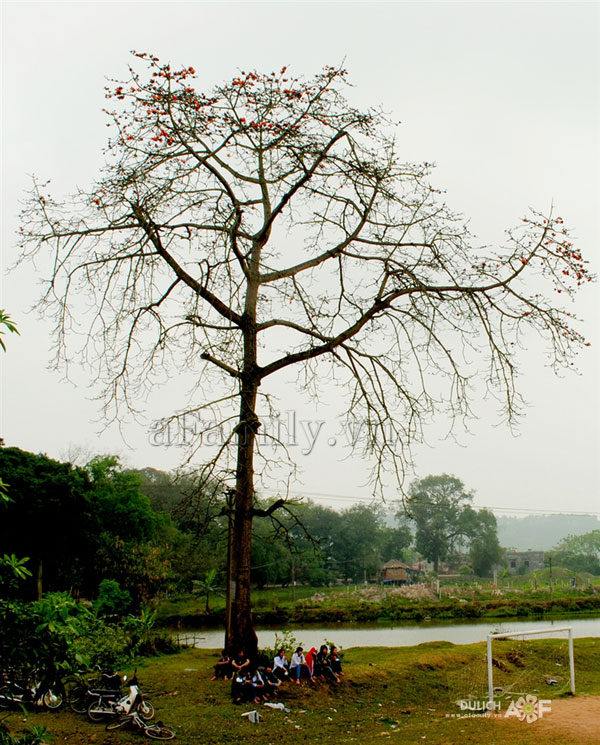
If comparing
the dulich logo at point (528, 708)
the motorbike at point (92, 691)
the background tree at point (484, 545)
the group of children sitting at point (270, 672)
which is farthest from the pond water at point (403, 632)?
the background tree at point (484, 545)

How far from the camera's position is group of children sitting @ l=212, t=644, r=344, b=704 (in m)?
11.2

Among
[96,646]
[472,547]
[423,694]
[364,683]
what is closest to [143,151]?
[96,646]

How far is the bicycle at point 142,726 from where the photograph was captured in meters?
9.55

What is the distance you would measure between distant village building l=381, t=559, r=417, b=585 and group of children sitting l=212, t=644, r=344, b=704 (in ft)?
161

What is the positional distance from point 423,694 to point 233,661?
3.90 metres

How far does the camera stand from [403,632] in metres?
30.7

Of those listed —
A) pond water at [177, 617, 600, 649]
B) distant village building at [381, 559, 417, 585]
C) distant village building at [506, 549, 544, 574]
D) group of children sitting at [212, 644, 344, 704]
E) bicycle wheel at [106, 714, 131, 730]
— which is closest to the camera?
bicycle wheel at [106, 714, 131, 730]

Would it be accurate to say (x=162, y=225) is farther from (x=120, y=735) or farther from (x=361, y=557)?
(x=361, y=557)

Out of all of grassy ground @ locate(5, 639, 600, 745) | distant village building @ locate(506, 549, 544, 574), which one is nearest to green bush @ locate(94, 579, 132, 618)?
grassy ground @ locate(5, 639, 600, 745)

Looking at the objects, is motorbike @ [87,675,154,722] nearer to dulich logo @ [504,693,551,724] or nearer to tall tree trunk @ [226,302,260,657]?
tall tree trunk @ [226,302,260,657]

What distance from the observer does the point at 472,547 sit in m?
68.6

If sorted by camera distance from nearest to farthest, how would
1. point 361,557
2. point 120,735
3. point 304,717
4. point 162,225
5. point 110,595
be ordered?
point 120,735
point 304,717
point 162,225
point 110,595
point 361,557

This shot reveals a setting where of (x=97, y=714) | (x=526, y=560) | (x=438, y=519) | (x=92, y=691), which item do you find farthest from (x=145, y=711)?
(x=526, y=560)

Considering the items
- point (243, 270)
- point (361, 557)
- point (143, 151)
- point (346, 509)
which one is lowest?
point (361, 557)
